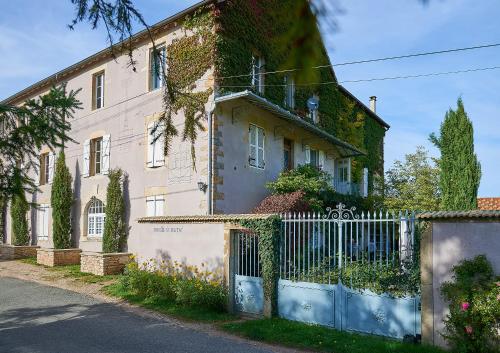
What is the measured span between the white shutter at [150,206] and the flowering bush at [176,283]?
2.76 m

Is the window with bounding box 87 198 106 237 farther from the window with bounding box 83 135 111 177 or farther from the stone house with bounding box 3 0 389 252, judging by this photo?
the window with bounding box 83 135 111 177

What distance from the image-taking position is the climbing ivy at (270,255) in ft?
29.1

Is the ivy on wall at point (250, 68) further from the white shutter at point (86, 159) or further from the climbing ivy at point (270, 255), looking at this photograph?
the white shutter at point (86, 159)

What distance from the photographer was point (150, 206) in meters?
14.6

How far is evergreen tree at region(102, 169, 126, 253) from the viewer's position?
1525 centimetres

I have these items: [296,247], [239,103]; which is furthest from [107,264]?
[296,247]

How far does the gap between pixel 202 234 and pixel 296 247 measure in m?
2.48

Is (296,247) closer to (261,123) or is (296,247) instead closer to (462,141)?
(261,123)

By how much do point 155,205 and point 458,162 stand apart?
392 inches

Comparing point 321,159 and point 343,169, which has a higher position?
point 321,159

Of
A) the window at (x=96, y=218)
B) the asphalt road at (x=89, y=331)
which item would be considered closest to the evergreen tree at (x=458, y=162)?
the asphalt road at (x=89, y=331)

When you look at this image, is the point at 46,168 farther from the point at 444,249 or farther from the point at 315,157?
the point at 444,249

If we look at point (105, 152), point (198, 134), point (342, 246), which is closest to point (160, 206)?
point (198, 134)

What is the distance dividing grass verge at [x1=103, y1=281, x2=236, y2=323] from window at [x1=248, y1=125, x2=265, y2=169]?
552 cm
